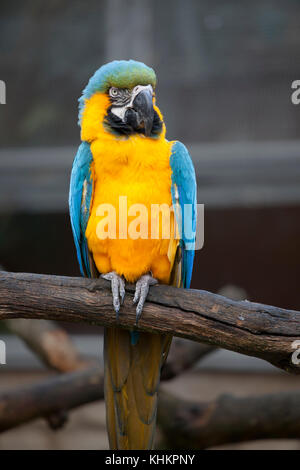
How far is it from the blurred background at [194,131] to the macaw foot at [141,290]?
1.75 meters

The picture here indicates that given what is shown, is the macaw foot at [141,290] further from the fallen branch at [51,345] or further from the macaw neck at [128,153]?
the fallen branch at [51,345]

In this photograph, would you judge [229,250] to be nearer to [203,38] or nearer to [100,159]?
[203,38]

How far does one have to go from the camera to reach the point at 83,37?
3.46m

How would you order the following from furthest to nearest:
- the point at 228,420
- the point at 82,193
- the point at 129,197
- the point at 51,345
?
the point at 51,345, the point at 228,420, the point at 82,193, the point at 129,197

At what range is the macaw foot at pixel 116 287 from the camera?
66.5 inches

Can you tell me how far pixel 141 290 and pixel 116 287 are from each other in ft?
0.28

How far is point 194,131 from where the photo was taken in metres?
3.45

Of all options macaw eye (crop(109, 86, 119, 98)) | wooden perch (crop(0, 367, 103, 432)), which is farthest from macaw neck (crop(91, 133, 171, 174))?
wooden perch (crop(0, 367, 103, 432))

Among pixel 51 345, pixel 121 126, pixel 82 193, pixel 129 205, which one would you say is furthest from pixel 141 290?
pixel 51 345

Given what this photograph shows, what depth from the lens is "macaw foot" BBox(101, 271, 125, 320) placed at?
5.54 feet

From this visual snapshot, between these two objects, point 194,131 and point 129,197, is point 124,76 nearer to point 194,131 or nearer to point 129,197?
point 129,197
